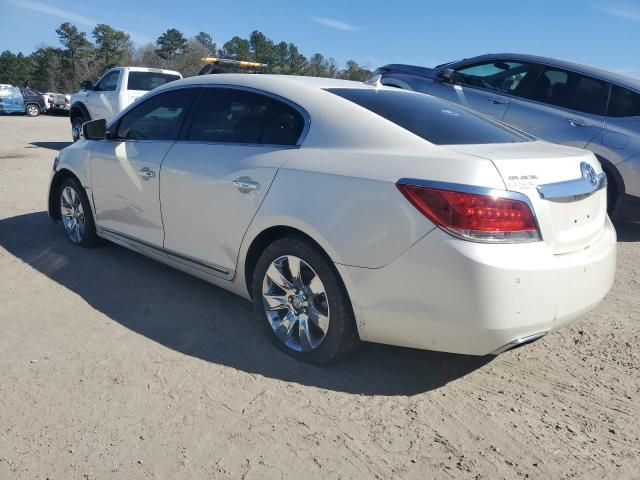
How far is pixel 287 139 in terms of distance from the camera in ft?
10.7

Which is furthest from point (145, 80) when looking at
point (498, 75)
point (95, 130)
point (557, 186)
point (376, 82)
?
point (557, 186)

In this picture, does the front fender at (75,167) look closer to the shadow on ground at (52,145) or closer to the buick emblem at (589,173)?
the buick emblem at (589,173)

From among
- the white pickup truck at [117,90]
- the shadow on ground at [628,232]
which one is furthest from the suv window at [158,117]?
the white pickup truck at [117,90]

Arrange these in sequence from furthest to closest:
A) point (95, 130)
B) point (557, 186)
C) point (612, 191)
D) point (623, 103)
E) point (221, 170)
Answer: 1. point (623, 103)
2. point (612, 191)
3. point (95, 130)
4. point (221, 170)
5. point (557, 186)

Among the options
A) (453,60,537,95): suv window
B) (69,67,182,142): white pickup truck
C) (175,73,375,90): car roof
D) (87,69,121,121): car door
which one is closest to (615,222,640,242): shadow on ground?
(453,60,537,95): suv window

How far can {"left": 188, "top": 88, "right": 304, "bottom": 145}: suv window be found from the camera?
3.32 metres

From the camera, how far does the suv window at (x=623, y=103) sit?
6082 millimetres

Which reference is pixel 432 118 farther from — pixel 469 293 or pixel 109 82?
pixel 109 82

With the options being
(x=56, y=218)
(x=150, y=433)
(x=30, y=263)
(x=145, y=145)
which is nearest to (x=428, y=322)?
(x=150, y=433)

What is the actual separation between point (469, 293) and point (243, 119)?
74.1 inches

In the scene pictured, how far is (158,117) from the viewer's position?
425 centimetres

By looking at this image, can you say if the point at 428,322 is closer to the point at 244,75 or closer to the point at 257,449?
the point at 257,449

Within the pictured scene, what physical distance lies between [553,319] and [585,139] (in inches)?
165

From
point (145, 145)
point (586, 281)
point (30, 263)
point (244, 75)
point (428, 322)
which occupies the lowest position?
point (30, 263)
